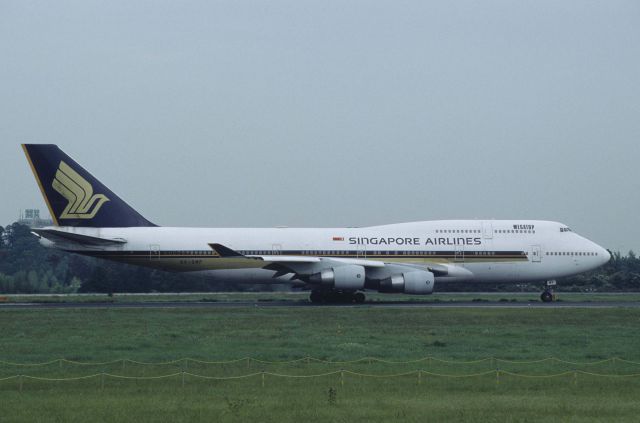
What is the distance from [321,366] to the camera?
87.6ft

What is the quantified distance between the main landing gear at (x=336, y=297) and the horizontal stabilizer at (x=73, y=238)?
37.1 feet

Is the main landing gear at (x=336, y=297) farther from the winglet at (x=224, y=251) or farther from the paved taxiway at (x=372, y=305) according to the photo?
the winglet at (x=224, y=251)

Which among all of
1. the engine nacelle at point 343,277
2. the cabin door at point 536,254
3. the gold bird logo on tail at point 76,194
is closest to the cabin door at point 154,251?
the gold bird logo on tail at point 76,194

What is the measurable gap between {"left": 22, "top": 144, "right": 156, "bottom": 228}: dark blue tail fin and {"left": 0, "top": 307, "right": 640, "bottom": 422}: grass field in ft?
32.8

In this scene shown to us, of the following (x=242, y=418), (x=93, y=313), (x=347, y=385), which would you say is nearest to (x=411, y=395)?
(x=347, y=385)

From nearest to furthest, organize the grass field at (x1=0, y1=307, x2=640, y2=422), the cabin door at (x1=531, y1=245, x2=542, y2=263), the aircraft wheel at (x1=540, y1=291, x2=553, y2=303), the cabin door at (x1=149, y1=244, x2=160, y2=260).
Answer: the grass field at (x1=0, y1=307, x2=640, y2=422)
the cabin door at (x1=149, y1=244, x2=160, y2=260)
the aircraft wheel at (x1=540, y1=291, x2=553, y2=303)
the cabin door at (x1=531, y1=245, x2=542, y2=263)

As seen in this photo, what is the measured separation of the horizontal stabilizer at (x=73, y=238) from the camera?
167 feet

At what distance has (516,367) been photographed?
26500 mm

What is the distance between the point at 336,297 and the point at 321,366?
1103 inches

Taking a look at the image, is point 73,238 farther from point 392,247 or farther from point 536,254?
point 536,254

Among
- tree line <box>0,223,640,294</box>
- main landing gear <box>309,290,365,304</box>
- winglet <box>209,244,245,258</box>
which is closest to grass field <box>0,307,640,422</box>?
winglet <box>209,244,245,258</box>

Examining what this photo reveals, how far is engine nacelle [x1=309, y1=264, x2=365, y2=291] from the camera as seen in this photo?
5156 cm

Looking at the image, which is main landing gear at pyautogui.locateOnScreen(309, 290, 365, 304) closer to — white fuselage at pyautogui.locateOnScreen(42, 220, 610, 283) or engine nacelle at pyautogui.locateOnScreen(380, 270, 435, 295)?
white fuselage at pyautogui.locateOnScreen(42, 220, 610, 283)

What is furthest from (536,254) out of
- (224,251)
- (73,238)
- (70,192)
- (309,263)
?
(70,192)
